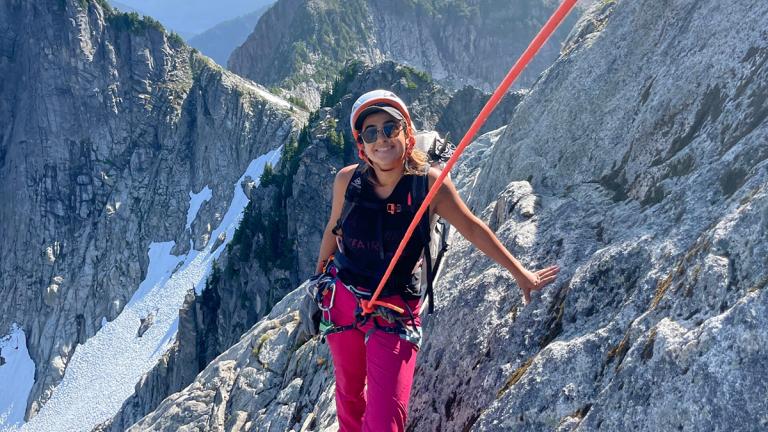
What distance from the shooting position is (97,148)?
107 meters

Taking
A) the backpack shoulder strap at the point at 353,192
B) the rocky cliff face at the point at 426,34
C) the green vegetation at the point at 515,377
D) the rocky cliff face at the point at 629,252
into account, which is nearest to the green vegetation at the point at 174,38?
the rocky cliff face at the point at 426,34

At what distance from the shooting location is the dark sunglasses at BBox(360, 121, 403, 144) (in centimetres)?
595

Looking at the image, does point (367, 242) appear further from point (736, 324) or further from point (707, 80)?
point (707, 80)

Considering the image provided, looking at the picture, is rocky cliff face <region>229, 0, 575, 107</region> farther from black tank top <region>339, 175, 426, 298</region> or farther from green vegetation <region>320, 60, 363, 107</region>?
black tank top <region>339, 175, 426, 298</region>

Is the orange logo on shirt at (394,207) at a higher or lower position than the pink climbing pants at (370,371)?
higher

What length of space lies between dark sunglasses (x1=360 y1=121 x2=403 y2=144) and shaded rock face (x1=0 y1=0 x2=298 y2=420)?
9166 centimetres

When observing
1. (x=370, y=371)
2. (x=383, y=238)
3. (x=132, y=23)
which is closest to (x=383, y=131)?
(x=383, y=238)

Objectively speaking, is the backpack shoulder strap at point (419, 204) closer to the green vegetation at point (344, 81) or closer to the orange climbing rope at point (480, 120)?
the orange climbing rope at point (480, 120)

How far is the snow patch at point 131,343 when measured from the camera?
252 feet

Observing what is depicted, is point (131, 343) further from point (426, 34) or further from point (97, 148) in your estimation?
point (426, 34)

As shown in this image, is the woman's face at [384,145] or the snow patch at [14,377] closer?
the woman's face at [384,145]

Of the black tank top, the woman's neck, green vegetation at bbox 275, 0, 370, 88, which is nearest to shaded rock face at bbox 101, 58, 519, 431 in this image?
the black tank top

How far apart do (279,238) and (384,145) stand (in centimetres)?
6679

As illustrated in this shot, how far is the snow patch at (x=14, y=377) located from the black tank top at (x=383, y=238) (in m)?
98.8
